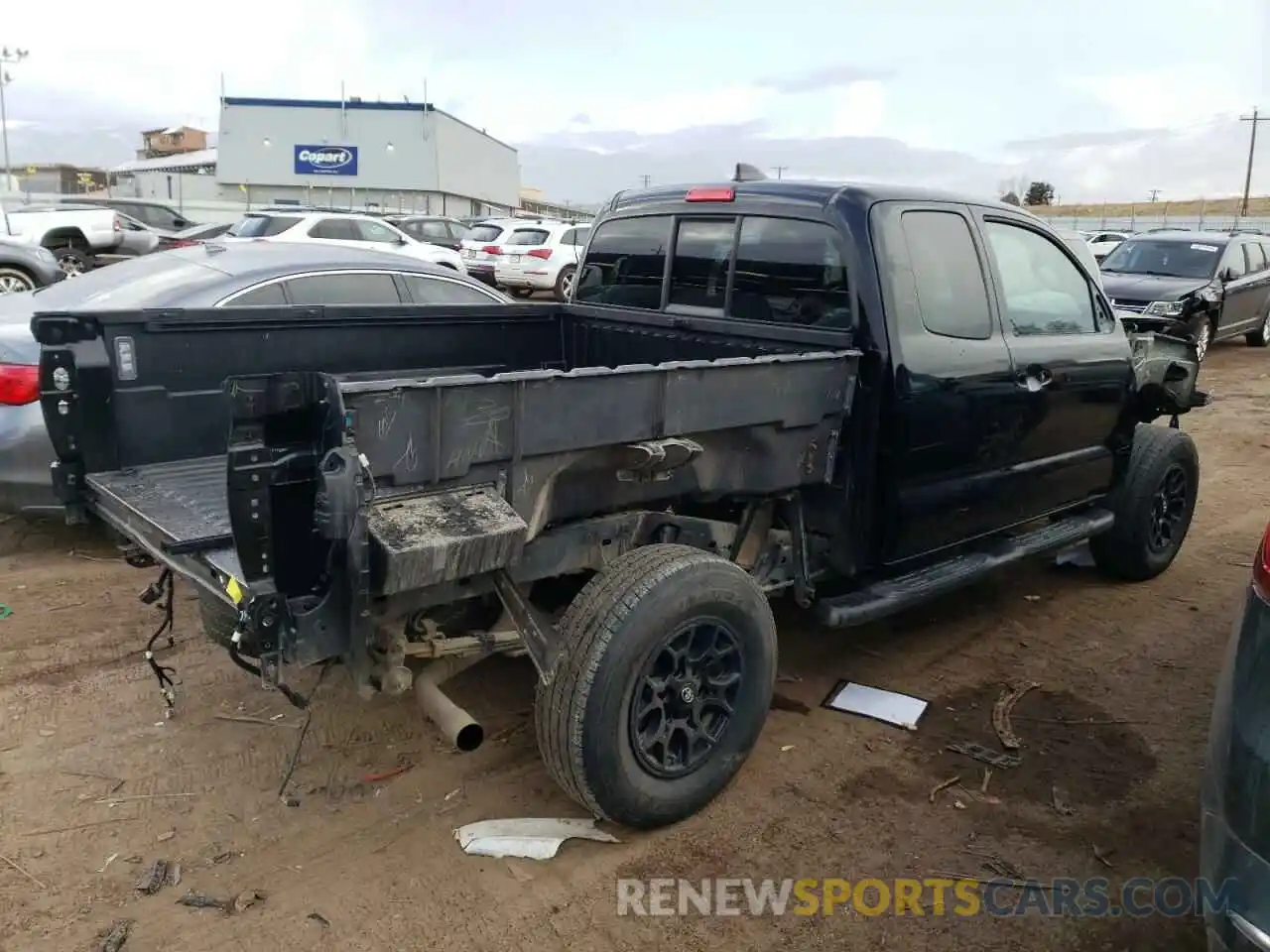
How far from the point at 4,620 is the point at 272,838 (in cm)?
239

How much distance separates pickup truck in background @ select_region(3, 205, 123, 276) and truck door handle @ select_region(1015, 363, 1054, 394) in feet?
58.8

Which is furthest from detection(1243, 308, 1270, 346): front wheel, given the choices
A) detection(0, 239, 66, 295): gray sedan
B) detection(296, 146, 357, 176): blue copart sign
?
detection(296, 146, 357, 176): blue copart sign

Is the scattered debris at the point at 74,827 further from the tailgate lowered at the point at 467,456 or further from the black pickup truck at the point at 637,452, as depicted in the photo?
the tailgate lowered at the point at 467,456

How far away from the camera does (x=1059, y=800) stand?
353cm

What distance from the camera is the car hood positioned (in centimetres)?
1316

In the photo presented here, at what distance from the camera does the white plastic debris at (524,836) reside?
3.12 m

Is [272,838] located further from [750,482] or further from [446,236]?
[446,236]

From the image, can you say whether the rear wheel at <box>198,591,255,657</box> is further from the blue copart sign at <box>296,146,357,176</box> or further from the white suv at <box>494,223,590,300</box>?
the blue copart sign at <box>296,146,357,176</box>

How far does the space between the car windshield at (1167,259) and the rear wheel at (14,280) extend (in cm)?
1483

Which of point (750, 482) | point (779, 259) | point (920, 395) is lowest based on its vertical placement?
point (750, 482)

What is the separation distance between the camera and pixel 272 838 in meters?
3.18

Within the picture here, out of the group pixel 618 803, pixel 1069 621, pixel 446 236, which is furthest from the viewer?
pixel 446 236

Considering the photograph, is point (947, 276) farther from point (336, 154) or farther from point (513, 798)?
point (336, 154)

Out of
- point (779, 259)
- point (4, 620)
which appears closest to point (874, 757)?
point (779, 259)
